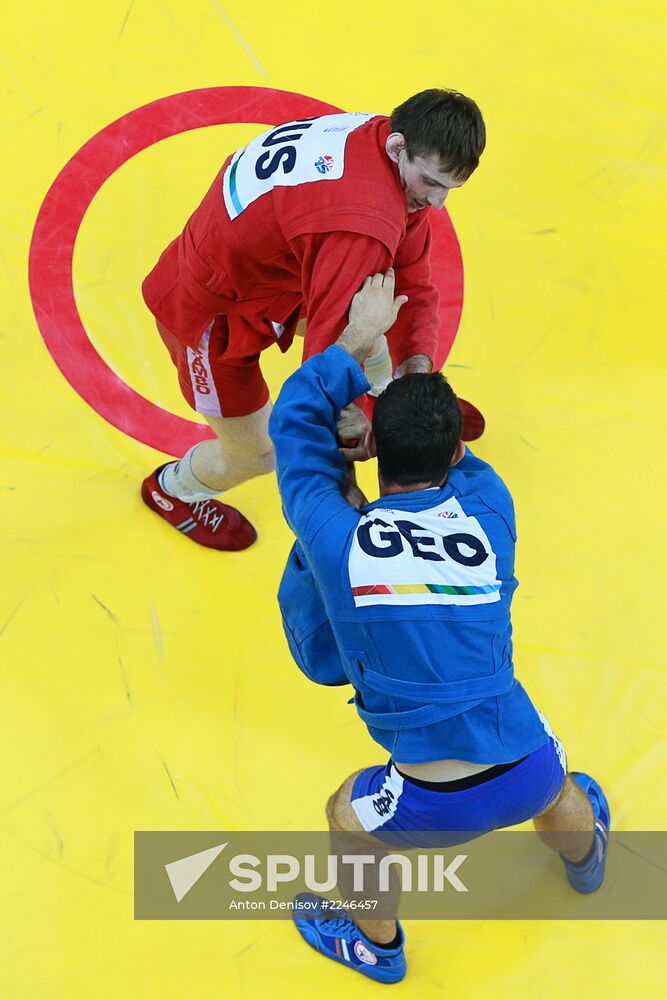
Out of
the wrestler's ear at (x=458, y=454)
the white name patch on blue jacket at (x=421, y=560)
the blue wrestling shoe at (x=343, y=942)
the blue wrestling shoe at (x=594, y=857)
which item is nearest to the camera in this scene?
the white name patch on blue jacket at (x=421, y=560)

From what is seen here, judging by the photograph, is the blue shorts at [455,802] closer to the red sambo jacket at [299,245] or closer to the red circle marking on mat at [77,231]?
the red sambo jacket at [299,245]

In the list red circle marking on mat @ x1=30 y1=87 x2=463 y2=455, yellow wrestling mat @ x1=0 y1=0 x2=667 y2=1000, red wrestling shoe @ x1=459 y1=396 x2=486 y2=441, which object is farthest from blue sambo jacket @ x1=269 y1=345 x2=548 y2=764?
red circle marking on mat @ x1=30 y1=87 x2=463 y2=455

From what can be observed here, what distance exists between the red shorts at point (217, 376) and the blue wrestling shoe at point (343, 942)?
131 cm

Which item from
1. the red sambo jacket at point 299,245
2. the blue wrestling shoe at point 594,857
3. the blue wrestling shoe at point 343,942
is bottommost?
the blue wrestling shoe at point 594,857

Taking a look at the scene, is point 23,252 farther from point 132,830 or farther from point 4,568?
point 132,830

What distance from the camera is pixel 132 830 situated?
98.4 inches

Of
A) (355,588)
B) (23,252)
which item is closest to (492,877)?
(355,588)

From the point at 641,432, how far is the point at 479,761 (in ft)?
6.26

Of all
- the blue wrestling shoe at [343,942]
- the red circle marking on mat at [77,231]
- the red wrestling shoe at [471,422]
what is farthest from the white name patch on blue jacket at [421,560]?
the red circle marking on mat at [77,231]

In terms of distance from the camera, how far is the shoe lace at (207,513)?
120 inches

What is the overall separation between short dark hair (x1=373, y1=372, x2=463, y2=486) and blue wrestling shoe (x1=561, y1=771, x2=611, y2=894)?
1.08m

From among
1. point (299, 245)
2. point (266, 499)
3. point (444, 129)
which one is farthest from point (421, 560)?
point (266, 499)

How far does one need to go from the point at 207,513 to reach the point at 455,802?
55.4 inches

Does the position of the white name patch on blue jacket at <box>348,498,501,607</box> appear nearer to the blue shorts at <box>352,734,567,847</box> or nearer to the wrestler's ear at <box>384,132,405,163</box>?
the blue shorts at <box>352,734,567,847</box>
